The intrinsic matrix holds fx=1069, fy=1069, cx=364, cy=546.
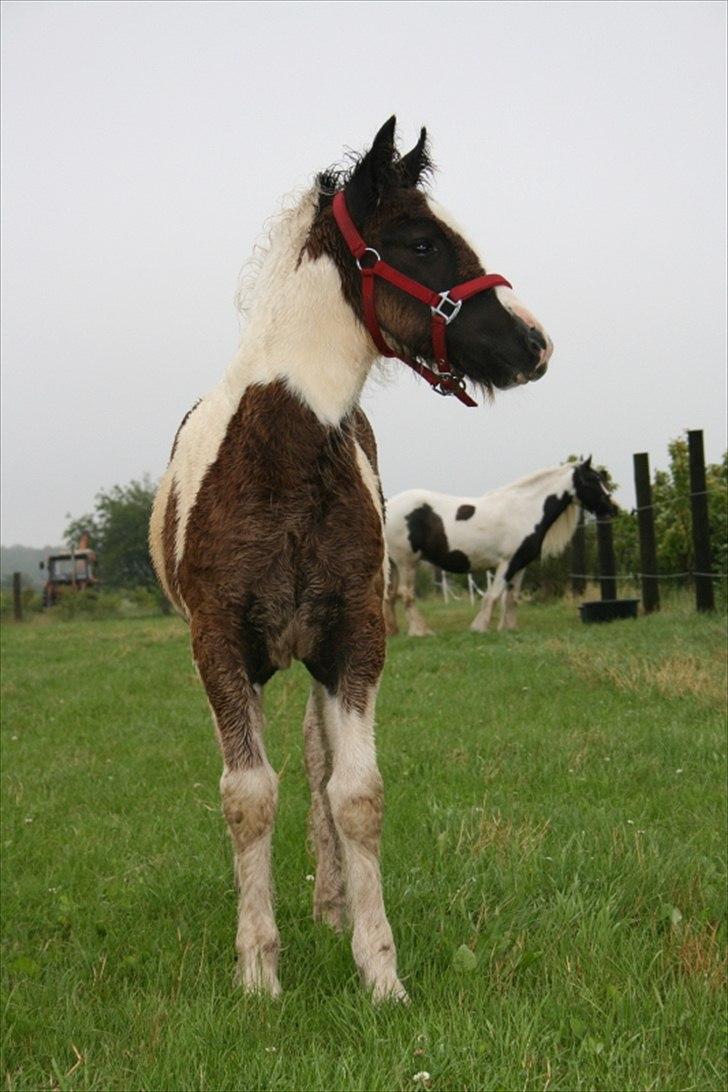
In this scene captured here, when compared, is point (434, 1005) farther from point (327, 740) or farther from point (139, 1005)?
point (327, 740)

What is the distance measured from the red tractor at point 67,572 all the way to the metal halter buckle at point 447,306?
1490 inches

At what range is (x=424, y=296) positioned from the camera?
3385mm

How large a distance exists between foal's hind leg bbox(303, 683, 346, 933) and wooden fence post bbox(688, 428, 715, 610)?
1101 centimetres

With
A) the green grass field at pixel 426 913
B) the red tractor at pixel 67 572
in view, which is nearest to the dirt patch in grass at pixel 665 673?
the green grass field at pixel 426 913

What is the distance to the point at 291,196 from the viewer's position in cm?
376

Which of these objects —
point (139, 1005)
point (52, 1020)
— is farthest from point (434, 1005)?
point (52, 1020)

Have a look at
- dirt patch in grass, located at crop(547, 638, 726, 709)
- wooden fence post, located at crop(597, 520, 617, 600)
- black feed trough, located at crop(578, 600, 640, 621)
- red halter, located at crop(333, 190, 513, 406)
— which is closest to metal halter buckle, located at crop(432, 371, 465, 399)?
red halter, located at crop(333, 190, 513, 406)

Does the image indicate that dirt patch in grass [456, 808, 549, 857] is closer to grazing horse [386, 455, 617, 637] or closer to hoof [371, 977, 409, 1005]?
hoof [371, 977, 409, 1005]

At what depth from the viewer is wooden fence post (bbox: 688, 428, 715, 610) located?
14.3 meters

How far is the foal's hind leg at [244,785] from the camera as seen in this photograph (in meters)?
3.42

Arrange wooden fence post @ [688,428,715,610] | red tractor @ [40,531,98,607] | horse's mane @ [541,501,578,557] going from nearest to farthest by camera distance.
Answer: wooden fence post @ [688,428,715,610] < horse's mane @ [541,501,578,557] < red tractor @ [40,531,98,607]

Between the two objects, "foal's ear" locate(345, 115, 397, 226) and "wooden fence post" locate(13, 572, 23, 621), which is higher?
"foal's ear" locate(345, 115, 397, 226)

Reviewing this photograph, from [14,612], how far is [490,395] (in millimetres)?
29846

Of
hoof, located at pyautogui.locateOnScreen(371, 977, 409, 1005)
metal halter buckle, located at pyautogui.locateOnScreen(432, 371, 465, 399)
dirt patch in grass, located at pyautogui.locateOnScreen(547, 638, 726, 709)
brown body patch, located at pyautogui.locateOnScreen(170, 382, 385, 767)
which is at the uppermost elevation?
metal halter buckle, located at pyautogui.locateOnScreen(432, 371, 465, 399)
